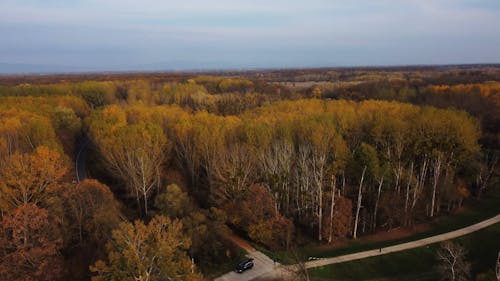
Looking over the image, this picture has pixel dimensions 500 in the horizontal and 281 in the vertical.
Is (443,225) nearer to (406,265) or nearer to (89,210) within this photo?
(406,265)

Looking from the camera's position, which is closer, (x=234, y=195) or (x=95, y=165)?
(x=234, y=195)

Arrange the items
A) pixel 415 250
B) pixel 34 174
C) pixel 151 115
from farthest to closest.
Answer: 1. pixel 151 115
2. pixel 34 174
3. pixel 415 250

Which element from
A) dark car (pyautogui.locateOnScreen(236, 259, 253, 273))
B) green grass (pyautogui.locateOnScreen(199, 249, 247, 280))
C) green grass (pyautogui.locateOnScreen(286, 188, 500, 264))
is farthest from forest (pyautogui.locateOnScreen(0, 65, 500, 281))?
dark car (pyautogui.locateOnScreen(236, 259, 253, 273))

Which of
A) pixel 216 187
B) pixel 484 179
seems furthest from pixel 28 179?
pixel 484 179

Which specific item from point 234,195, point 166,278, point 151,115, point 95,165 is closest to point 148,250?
point 166,278

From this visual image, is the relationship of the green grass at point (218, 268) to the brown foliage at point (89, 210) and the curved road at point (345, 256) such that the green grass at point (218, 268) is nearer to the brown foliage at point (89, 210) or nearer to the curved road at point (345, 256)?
the curved road at point (345, 256)

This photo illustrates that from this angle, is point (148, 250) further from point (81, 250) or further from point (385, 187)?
point (385, 187)

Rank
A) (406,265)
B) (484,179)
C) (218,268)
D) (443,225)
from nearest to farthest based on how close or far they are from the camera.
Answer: (218,268), (406,265), (443,225), (484,179)
